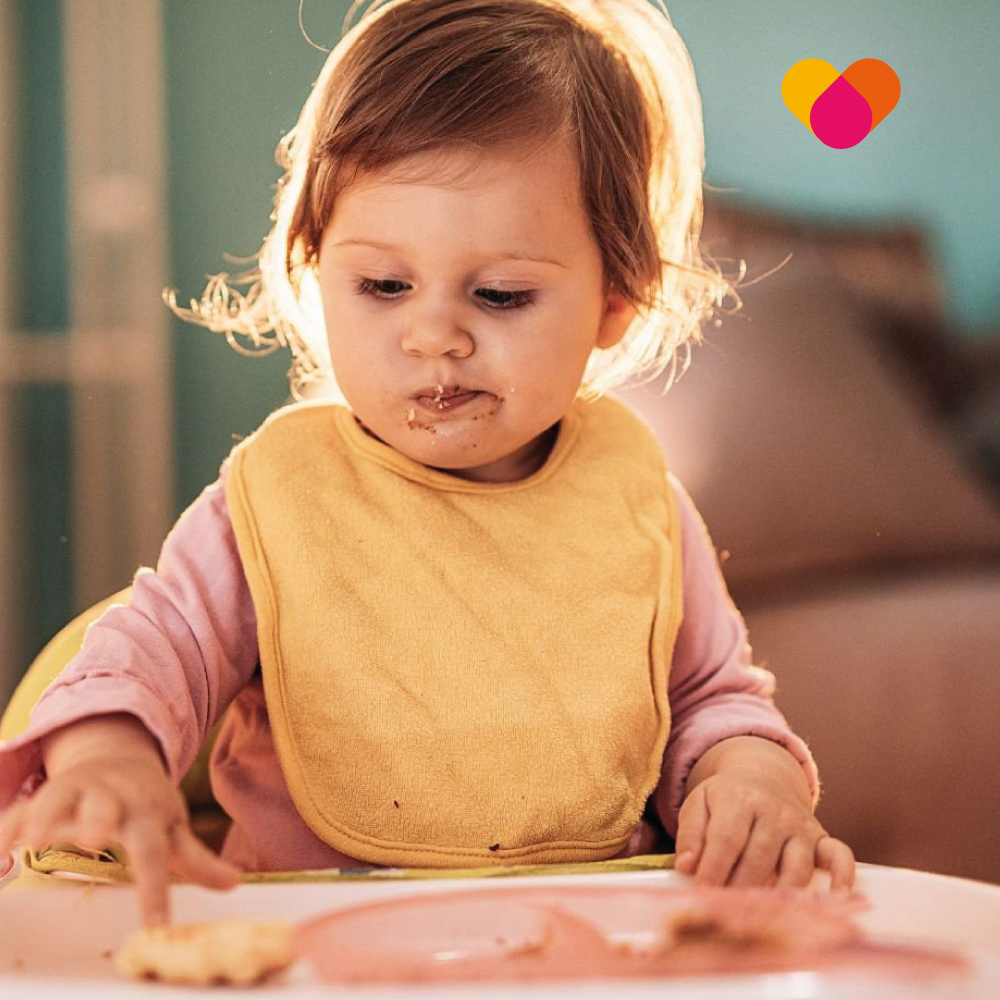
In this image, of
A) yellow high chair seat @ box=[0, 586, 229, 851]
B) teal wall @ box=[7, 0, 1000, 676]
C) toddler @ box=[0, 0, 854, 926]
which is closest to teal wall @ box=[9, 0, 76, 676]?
teal wall @ box=[7, 0, 1000, 676]

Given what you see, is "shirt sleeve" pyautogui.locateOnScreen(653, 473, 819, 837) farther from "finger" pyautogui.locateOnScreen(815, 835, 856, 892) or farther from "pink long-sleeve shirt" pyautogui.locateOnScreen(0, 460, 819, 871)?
"finger" pyautogui.locateOnScreen(815, 835, 856, 892)

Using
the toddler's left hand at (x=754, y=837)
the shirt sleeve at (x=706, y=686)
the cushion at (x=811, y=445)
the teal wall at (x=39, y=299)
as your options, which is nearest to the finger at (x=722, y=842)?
the toddler's left hand at (x=754, y=837)

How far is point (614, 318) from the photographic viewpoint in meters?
0.86

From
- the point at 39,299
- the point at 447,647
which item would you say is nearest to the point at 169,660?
the point at 447,647

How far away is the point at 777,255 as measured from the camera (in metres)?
1.07

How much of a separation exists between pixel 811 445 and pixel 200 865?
78cm

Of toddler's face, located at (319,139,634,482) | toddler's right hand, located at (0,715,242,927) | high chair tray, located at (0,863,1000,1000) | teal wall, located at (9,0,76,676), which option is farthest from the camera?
teal wall, located at (9,0,76,676)

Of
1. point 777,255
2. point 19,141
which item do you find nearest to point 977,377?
point 777,255

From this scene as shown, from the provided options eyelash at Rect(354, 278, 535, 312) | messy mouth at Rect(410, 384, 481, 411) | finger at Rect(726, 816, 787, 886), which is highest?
eyelash at Rect(354, 278, 535, 312)

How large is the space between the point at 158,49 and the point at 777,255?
1.76 ft

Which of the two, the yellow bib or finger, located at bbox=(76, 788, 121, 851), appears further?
the yellow bib

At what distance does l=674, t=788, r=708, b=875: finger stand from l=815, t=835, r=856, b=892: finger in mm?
56

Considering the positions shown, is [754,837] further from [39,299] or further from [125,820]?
[39,299]

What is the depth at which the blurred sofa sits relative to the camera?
1086 mm
